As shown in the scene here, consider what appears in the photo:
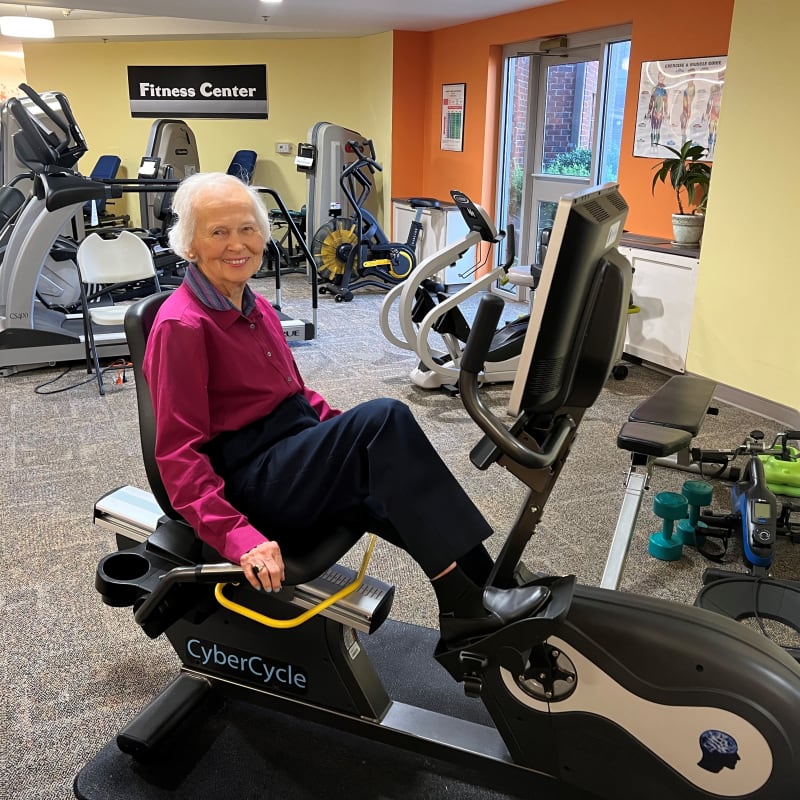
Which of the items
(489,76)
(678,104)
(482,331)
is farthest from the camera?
(489,76)

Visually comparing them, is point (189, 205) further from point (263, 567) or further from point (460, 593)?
point (460, 593)

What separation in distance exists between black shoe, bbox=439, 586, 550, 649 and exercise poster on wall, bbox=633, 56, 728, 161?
3809mm

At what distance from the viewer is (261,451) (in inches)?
63.9

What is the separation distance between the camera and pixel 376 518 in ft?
5.34

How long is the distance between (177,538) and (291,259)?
21.9 ft

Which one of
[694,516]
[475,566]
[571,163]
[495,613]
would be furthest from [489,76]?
[495,613]

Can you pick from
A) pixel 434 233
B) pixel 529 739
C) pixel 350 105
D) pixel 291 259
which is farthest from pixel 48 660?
pixel 350 105

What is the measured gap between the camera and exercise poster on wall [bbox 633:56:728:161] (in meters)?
4.52

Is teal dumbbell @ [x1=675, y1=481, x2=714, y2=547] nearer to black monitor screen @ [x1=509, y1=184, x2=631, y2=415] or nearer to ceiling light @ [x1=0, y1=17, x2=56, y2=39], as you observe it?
black monitor screen @ [x1=509, y1=184, x2=631, y2=415]

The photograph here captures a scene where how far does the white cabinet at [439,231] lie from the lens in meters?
7.13

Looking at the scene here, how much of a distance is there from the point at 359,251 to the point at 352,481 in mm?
5646

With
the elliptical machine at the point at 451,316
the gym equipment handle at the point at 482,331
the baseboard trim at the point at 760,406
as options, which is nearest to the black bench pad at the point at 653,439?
the gym equipment handle at the point at 482,331

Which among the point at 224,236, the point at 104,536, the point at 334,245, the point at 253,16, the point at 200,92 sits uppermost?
the point at 253,16

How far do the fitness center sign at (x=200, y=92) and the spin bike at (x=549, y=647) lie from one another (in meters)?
7.90
